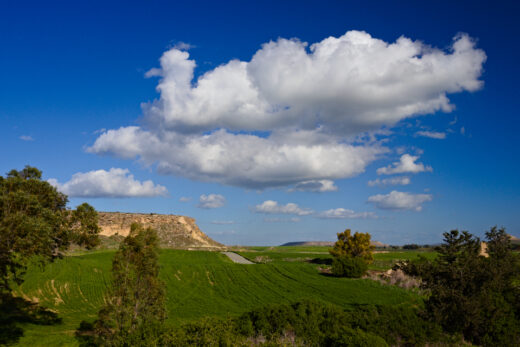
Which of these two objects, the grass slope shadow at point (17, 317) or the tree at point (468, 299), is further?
the grass slope shadow at point (17, 317)

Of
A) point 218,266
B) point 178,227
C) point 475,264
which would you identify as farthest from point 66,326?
point 178,227

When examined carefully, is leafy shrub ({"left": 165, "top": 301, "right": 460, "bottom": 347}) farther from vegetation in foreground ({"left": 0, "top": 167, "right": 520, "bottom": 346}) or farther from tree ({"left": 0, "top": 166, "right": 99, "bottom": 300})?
tree ({"left": 0, "top": 166, "right": 99, "bottom": 300})

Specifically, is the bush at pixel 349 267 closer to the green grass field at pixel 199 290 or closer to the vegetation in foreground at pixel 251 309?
the green grass field at pixel 199 290

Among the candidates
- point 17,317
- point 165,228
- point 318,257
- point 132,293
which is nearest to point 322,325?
point 132,293

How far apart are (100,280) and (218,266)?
23505mm

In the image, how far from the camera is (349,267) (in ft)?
220

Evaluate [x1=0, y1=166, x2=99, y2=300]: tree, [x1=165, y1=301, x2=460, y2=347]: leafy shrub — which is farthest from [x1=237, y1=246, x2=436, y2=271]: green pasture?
[x1=0, y1=166, x2=99, y2=300]: tree

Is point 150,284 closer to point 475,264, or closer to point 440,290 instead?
point 440,290

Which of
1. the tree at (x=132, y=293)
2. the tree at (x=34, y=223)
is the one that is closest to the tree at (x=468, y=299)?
the tree at (x=132, y=293)

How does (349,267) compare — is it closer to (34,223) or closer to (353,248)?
(353,248)

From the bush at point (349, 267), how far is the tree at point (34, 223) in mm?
52045

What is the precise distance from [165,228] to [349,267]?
3742 inches

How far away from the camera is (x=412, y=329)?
19.6m

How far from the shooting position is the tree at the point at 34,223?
1678 cm
